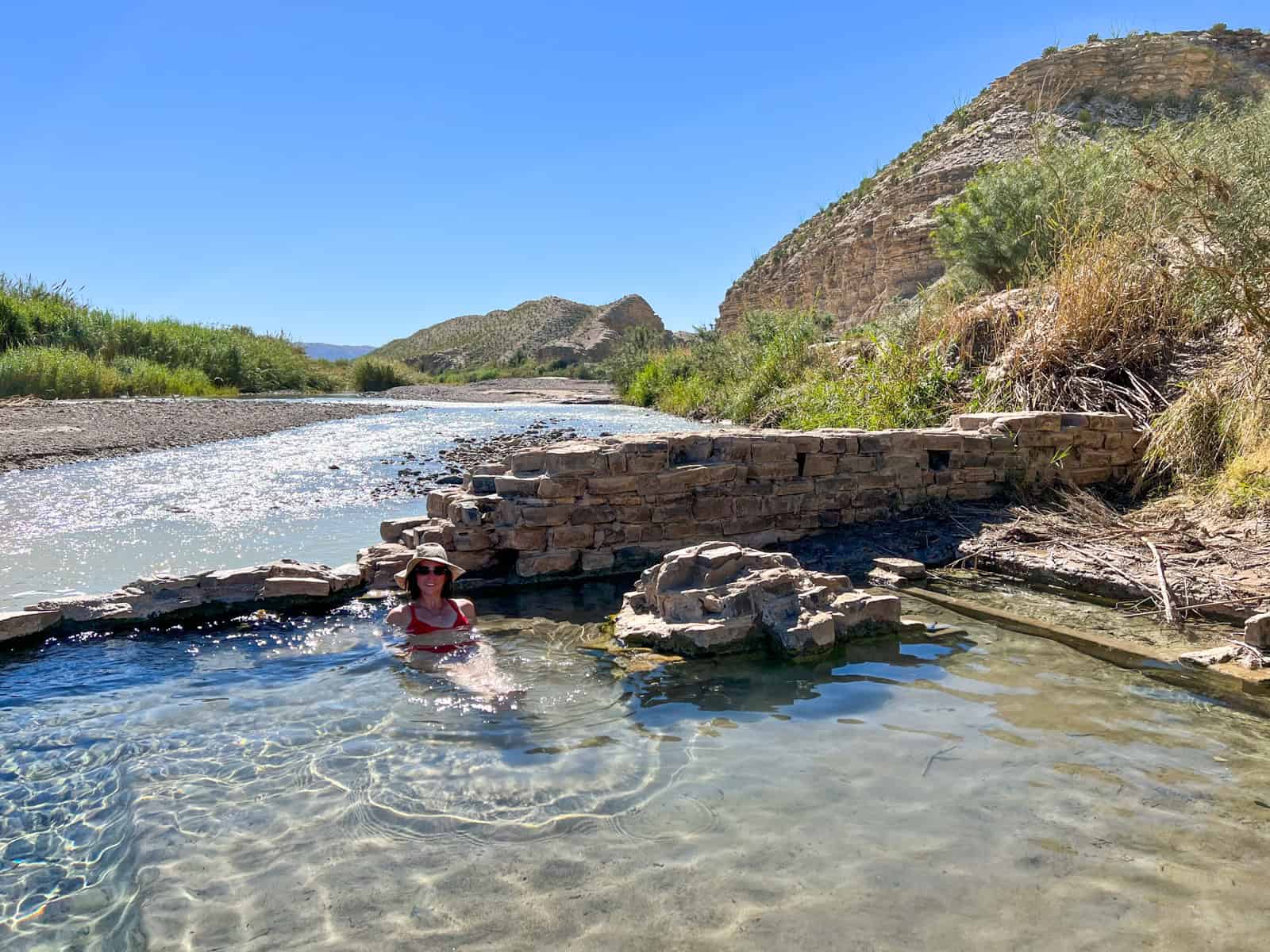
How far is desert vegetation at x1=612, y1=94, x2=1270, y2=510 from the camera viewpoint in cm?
803

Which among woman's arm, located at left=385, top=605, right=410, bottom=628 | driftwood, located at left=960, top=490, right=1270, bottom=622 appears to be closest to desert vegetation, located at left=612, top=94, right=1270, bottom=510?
driftwood, located at left=960, top=490, right=1270, bottom=622

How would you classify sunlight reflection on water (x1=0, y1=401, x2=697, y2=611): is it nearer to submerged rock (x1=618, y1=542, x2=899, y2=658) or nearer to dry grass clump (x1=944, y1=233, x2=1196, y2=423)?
submerged rock (x1=618, y1=542, x2=899, y2=658)

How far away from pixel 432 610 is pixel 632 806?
2813 mm

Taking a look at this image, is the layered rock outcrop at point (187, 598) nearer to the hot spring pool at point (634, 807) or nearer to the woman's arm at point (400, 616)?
the hot spring pool at point (634, 807)

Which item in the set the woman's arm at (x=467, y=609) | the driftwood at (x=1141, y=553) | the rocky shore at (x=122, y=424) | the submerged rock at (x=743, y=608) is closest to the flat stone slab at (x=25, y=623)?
the woman's arm at (x=467, y=609)

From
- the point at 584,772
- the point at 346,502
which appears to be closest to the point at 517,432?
the point at 346,502

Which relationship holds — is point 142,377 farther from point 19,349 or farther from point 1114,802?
point 1114,802

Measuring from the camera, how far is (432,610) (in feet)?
19.1

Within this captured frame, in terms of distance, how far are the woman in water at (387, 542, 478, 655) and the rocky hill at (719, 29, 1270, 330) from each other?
2565cm

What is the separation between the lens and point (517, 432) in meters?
18.6

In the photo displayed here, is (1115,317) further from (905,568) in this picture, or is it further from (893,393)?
(905,568)

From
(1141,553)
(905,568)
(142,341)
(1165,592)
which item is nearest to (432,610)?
(905,568)

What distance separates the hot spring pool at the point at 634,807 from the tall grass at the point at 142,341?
83.3 feet

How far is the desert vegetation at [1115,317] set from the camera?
803 centimetres
